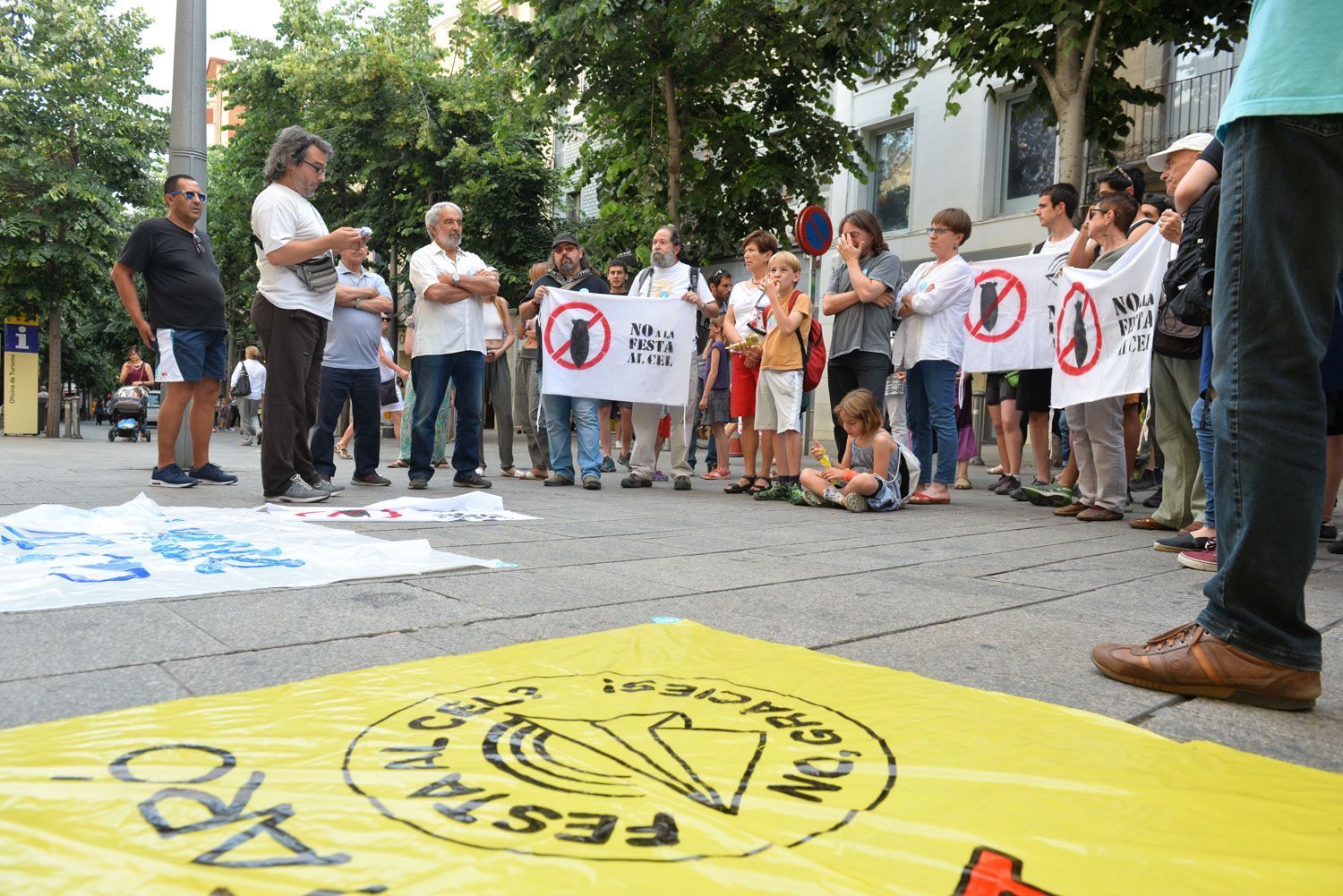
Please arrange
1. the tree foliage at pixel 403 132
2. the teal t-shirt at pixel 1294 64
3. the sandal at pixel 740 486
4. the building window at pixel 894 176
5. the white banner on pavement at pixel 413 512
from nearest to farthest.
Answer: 1. the teal t-shirt at pixel 1294 64
2. the white banner on pavement at pixel 413 512
3. the sandal at pixel 740 486
4. the building window at pixel 894 176
5. the tree foliage at pixel 403 132

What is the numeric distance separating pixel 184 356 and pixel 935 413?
15.7 ft

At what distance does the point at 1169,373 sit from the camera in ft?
17.0

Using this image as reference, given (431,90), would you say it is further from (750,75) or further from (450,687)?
(450,687)

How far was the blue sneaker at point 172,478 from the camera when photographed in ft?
21.8

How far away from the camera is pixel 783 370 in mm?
6961

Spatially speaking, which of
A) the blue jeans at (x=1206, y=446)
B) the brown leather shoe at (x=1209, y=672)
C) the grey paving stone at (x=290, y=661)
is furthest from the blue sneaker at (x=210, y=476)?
the brown leather shoe at (x=1209, y=672)

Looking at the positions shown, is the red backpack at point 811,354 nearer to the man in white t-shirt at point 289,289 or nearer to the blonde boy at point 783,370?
the blonde boy at point 783,370

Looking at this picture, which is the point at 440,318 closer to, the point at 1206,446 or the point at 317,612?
the point at 317,612

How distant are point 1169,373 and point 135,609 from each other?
183 inches

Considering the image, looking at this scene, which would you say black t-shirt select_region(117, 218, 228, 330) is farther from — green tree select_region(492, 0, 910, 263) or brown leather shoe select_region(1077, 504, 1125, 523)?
green tree select_region(492, 0, 910, 263)

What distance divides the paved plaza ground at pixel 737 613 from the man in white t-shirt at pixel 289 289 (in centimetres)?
125

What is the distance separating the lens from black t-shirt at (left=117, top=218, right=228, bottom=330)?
648 cm

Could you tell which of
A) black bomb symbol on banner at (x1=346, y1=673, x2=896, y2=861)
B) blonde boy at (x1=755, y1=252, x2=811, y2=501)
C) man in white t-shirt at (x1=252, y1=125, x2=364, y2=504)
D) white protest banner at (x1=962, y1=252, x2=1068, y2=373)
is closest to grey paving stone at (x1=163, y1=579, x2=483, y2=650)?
black bomb symbol on banner at (x1=346, y1=673, x2=896, y2=861)

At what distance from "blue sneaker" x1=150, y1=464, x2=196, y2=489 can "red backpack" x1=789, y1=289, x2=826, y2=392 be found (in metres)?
4.06
